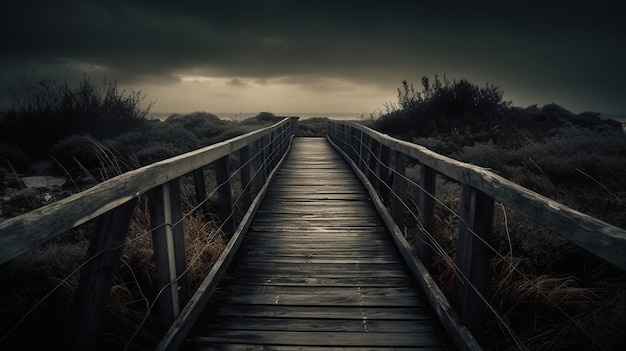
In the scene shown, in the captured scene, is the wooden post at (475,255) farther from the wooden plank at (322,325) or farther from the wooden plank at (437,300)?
the wooden plank at (322,325)

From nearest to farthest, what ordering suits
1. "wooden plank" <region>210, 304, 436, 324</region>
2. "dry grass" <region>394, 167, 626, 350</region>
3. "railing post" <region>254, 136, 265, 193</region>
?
"dry grass" <region>394, 167, 626, 350</region>, "wooden plank" <region>210, 304, 436, 324</region>, "railing post" <region>254, 136, 265, 193</region>

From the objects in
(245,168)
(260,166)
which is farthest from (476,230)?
(260,166)

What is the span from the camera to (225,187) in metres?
4.04

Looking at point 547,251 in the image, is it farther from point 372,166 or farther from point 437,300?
point 372,166

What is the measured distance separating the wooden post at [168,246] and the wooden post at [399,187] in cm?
257

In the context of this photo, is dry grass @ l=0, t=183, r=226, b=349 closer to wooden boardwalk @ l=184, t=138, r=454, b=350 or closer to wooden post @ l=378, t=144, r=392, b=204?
wooden boardwalk @ l=184, t=138, r=454, b=350

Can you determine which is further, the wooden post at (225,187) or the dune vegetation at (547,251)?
the wooden post at (225,187)

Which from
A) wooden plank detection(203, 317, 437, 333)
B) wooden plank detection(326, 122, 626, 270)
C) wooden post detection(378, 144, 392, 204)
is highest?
wooden plank detection(326, 122, 626, 270)

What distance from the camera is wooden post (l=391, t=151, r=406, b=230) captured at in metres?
4.37

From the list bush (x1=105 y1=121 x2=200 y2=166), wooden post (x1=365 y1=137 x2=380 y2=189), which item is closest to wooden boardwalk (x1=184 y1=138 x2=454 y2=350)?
wooden post (x1=365 y1=137 x2=380 y2=189)

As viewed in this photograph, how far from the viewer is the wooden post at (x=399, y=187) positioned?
4.37 m

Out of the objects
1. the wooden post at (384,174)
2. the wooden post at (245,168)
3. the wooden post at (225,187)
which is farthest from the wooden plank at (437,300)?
the wooden post at (245,168)

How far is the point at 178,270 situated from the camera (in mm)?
2689

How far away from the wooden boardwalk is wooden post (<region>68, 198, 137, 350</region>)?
0.81 m
